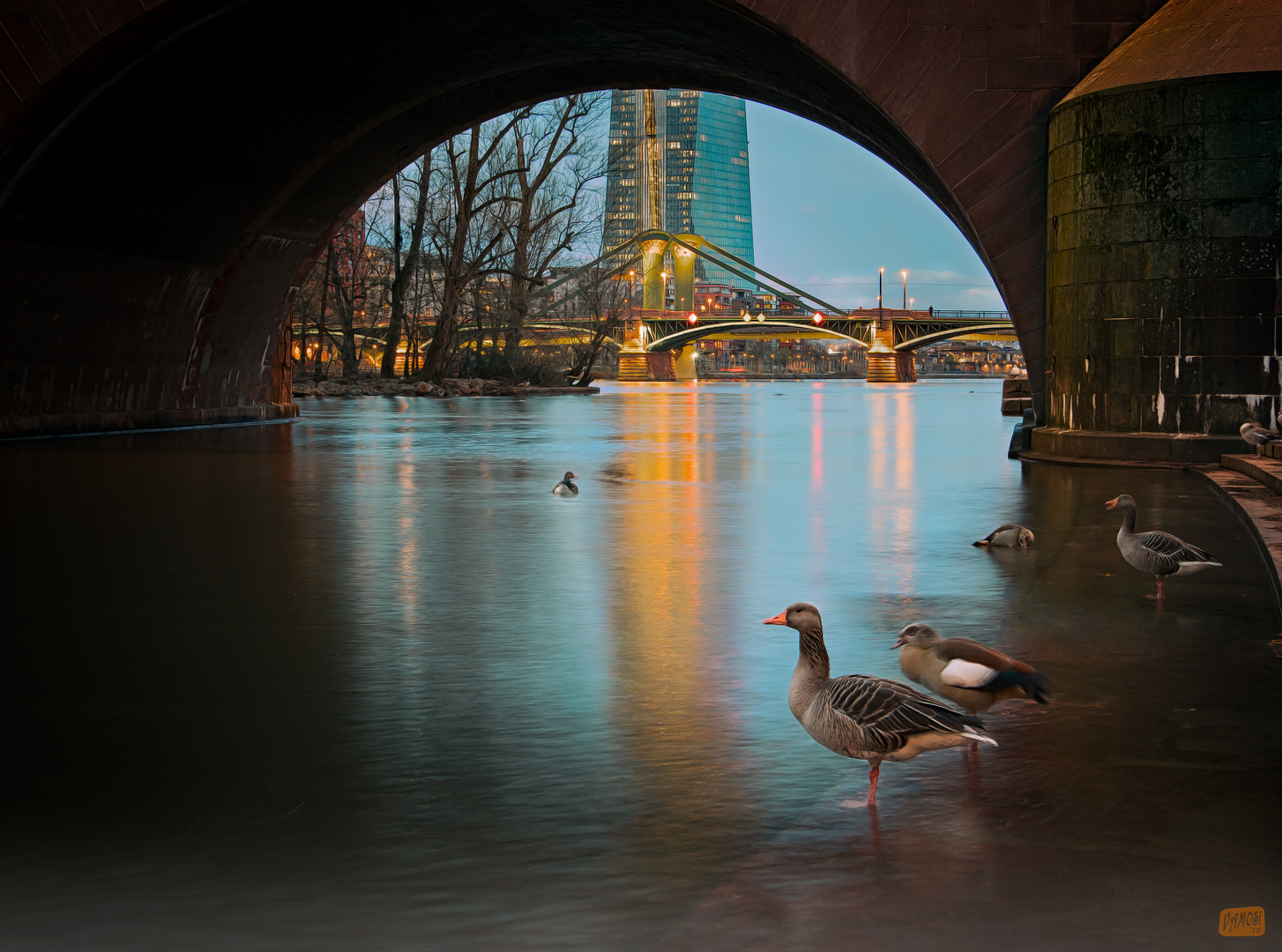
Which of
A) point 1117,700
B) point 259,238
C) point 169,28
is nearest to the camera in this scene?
point 1117,700

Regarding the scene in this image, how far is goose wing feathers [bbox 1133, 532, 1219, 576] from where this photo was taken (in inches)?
308

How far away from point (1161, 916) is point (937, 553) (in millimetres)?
6736

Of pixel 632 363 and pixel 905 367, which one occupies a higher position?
pixel 632 363

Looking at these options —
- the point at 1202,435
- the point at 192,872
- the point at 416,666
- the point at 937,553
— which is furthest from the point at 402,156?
the point at 192,872

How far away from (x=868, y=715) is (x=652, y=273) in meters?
110

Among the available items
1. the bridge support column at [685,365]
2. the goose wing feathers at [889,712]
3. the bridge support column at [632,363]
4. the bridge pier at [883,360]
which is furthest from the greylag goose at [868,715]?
the bridge support column at [685,365]

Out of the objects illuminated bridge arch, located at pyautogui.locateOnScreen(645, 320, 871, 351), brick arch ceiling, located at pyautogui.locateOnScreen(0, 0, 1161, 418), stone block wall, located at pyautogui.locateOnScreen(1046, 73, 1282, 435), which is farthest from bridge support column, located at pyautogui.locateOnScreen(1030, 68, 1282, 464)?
illuminated bridge arch, located at pyautogui.locateOnScreen(645, 320, 871, 351)

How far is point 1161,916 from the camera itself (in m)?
3.57

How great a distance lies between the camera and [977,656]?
4.97m

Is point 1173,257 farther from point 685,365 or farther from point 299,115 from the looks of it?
point 685,365

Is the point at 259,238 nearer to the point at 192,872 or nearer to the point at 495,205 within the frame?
the point at 192,872

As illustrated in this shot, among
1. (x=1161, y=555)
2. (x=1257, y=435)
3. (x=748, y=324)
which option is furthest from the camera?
(x=748, y=324)

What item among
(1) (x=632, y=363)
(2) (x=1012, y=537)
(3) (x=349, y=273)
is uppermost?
(3) (x=349, y=273)

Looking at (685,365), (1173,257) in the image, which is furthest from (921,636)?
(685,365)
